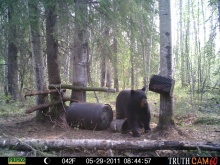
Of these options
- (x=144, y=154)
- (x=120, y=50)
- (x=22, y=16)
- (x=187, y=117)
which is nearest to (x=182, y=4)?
(x=120, y=50)

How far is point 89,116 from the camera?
8008 mm

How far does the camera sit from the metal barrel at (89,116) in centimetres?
795

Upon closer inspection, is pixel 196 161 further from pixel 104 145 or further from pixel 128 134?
pixel 128 134

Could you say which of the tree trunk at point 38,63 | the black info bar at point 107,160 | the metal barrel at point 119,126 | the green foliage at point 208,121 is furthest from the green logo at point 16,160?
the green foliage at point 208,121

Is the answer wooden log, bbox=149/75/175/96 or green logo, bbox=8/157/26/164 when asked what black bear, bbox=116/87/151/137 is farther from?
green logo, bbox=8/157/26/164

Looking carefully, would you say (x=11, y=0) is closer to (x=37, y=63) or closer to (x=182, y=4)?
(x=37, y=63)

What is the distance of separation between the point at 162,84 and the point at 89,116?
2429 millimetres

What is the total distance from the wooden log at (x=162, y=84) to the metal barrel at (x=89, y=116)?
188 centimetres

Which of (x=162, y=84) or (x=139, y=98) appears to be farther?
(x=139, y=98)

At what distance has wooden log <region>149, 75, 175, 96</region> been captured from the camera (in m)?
6.83

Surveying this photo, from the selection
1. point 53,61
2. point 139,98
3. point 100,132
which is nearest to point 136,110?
point 139,98

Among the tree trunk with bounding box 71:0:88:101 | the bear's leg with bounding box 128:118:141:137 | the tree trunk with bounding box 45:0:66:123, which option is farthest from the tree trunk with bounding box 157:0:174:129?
the tree trunk with bounding box 45:0:66:123

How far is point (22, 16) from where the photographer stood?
312 inches

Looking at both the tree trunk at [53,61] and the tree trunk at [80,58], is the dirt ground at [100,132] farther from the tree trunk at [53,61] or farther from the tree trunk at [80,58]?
the tree trunk at [80,58]
